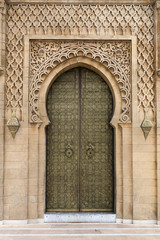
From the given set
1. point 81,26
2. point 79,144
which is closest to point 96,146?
point 79,144

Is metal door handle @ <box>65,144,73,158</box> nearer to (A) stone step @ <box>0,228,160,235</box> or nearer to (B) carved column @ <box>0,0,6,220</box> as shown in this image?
(B) carved column @ <box>0,0,6,220</box>

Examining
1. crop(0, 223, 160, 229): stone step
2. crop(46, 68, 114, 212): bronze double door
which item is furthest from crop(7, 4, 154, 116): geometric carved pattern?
crop(0, 223, 160, 229): stone step

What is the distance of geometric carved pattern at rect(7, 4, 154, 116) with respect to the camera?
22.9 feet

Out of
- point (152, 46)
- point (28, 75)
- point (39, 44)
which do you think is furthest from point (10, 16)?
point (152, 46)

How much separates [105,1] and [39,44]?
2.04 meters

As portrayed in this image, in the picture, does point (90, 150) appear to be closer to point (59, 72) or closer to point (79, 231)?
point (79, 231)

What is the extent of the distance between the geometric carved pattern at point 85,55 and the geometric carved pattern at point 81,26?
0.27 m

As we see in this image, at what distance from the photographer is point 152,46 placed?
7.04 meters

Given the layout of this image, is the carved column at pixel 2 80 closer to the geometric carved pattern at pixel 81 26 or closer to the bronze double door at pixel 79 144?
the geometric carved pattern at pixel 81 26

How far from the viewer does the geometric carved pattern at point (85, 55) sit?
701 centimetres

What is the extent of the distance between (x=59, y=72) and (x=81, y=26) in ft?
4.30

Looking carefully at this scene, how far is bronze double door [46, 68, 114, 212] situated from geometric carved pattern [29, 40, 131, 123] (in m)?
0.51

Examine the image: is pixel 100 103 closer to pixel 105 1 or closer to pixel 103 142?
pixel 103 142

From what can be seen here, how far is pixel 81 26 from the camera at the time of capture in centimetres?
704
